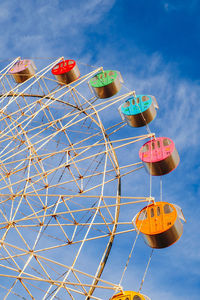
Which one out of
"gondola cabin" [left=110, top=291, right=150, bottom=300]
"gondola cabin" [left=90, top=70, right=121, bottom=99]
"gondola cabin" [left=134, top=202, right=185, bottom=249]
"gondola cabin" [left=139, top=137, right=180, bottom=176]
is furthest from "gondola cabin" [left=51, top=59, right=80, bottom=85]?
"gondola cabin" [left=110, top=291, right=150, bottom=300]

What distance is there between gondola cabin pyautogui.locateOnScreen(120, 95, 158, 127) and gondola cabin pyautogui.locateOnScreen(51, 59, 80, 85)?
3.58 metres

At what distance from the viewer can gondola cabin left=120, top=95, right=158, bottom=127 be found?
755 inches

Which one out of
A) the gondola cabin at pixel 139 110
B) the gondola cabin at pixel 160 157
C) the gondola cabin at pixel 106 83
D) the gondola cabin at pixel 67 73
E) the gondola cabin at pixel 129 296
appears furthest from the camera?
the gondola cabin at pixel 67 73

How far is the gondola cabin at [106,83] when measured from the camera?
20891mm

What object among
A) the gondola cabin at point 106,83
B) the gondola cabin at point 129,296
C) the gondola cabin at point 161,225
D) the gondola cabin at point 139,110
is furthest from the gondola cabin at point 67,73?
the gondola cabin at point 129,296

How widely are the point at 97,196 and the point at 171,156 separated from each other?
3.71m

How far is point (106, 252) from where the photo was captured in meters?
16.2

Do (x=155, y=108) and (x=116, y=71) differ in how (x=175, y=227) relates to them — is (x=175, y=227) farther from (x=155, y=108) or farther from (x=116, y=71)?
(x=116, y=71)

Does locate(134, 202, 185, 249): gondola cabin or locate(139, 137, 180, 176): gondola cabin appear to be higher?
locate(139, 137, 180, 176): gondola cabin

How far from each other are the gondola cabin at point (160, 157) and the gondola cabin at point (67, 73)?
6.44 meters

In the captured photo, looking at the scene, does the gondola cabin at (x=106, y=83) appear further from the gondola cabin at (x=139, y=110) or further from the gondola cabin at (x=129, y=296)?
the gondola cabin at (x=129, y=296)

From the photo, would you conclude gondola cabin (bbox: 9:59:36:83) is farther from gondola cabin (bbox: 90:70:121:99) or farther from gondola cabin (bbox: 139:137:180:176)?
gondola cabin (bbox: 139:137:180:176)

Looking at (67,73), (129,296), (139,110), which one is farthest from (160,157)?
(67,73)

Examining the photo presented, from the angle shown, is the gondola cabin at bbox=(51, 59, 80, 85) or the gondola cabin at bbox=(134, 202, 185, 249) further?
the gondola cabin at bbox=(51, 59, 80, 85)
